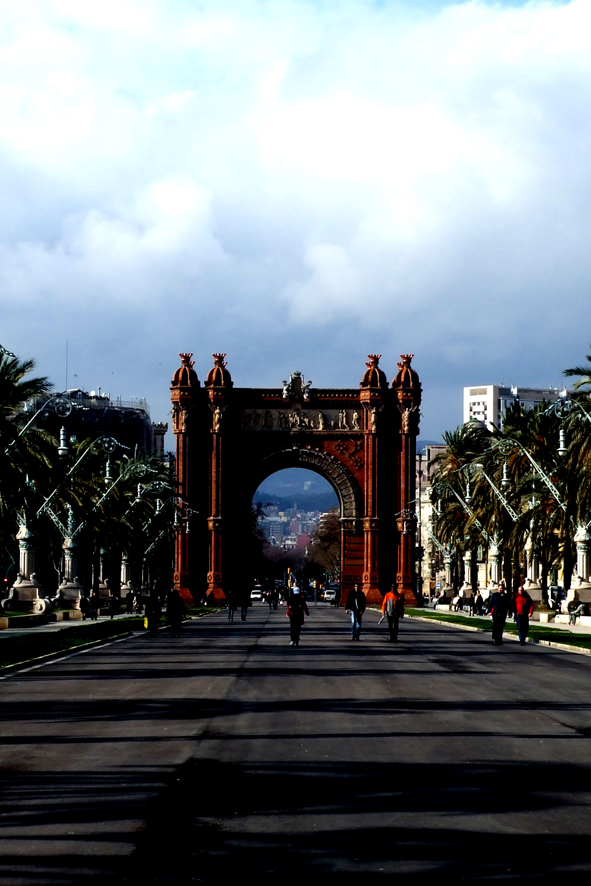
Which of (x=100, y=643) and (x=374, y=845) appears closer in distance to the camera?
(x=374, y=845)

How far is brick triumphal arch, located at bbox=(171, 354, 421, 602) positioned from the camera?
96188mm

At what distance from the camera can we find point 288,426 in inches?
3834

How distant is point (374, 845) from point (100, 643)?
29482 millimetres

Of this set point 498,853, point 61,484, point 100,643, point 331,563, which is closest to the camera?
point 498,853

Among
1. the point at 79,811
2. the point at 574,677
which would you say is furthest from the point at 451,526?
the point at 79,811

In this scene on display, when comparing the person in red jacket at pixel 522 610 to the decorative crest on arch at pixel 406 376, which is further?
the decorative crest on arch at pixel 406 376

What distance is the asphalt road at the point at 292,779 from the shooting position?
332 inches

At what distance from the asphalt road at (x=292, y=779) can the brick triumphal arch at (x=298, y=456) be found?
72.1 meters

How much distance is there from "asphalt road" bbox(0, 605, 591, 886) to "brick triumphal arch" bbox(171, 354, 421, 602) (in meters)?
72.1

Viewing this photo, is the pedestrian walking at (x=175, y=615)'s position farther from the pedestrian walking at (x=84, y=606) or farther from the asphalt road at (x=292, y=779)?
the asphalt road at (x=292, y=779)

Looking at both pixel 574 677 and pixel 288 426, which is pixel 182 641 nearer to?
pixel 574 677

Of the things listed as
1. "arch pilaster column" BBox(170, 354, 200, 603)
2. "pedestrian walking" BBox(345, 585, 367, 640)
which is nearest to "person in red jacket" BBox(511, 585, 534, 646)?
"pedestrian walking" BBox(345, 585, 367, 640)

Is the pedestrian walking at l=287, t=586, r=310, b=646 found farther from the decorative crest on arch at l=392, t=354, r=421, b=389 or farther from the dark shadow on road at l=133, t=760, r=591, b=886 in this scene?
the decorative crest on arch at l=392, t=354, r=421, b=389

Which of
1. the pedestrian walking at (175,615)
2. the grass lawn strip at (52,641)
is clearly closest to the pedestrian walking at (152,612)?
the pedestrian walking at (175,615)
